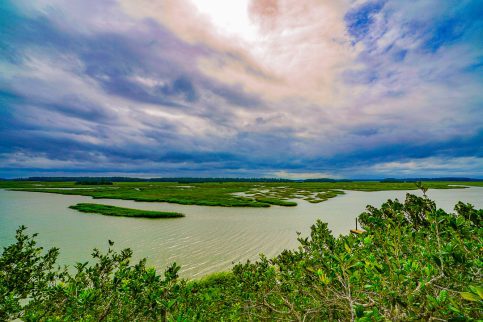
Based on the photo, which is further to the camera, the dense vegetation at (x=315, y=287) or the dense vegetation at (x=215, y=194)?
the dense vegetation at (x=215, y=194)

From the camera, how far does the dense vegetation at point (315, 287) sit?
11.4ft

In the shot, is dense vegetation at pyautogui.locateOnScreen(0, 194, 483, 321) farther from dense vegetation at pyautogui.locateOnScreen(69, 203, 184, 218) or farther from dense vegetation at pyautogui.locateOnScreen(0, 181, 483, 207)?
dense vegetation at pyautogui.locateOnScreen(0, 181, 483, 207)

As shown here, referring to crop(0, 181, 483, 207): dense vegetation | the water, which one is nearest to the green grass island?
crop(0, 181, 483, 207): dense vegetation

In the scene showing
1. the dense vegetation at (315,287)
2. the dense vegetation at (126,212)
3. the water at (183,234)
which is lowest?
the water at (183,234)

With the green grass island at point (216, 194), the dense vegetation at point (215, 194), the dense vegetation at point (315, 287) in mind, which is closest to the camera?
the dense vegetation at point (315, 287)

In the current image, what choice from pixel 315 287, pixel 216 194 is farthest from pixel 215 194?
pixel 315 287

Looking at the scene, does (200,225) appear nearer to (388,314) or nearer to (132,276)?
(132,276)

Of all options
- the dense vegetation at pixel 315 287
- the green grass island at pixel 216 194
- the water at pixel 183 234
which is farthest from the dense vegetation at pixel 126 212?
the dense vegetation at pixel 315 287

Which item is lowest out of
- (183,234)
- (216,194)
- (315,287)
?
(183,234)

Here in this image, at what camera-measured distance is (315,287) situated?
16.1 feet

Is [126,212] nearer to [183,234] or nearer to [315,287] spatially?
[183,234]

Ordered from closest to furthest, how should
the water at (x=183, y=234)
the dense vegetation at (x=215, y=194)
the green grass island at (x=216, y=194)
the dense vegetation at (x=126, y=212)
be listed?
the water at (x=183, y=234) < the dense vegetation at (x=126, y=212) < the green grass island at (x=216, y=194) < the dense vegetation at (x=215, y=194)

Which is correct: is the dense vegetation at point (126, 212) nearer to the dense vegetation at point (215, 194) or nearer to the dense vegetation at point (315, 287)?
the dense vegetation at point (215, 194)

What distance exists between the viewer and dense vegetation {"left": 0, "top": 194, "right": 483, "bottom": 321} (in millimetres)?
3469
